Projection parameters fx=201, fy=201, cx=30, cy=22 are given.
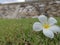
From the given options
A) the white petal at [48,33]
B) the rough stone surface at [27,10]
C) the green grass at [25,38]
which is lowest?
the rough stone surface at [27,10]

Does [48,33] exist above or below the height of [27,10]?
above

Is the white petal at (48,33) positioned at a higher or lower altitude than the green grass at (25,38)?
higher

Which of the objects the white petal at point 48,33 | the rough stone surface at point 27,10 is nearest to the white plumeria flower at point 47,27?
the white petal at point 48,33

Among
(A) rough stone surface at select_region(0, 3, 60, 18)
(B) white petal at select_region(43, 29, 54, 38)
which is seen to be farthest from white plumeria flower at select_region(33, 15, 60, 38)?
(A) rough stone surface at select_region(0, 3, 60, 18)

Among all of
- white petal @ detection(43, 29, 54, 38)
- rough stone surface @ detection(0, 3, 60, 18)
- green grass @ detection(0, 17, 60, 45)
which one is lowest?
rough stone surface @ detection(0, 3, 60, 18)

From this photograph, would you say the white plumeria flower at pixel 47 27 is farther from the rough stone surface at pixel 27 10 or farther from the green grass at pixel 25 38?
the rough stone surface at pixel 27 10

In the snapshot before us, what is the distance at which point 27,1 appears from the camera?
367 centimetres

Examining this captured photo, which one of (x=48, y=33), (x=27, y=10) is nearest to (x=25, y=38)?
(x=48, y=33)

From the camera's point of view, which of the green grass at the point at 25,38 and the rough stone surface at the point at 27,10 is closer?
the green grass at the point at 25,38

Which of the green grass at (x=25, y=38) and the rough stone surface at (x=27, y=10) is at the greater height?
the green grass at (x=25, y=38)

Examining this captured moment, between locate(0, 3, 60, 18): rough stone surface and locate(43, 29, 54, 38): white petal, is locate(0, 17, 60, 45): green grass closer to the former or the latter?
locate(43, 29, 54, 38): white petal

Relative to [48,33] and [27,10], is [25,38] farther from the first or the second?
[27,10]

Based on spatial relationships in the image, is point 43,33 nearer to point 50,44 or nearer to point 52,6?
point 50,44

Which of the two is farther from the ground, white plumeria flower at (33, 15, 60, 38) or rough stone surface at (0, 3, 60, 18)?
white plumeria flower at (33, 15, 60, 38)
